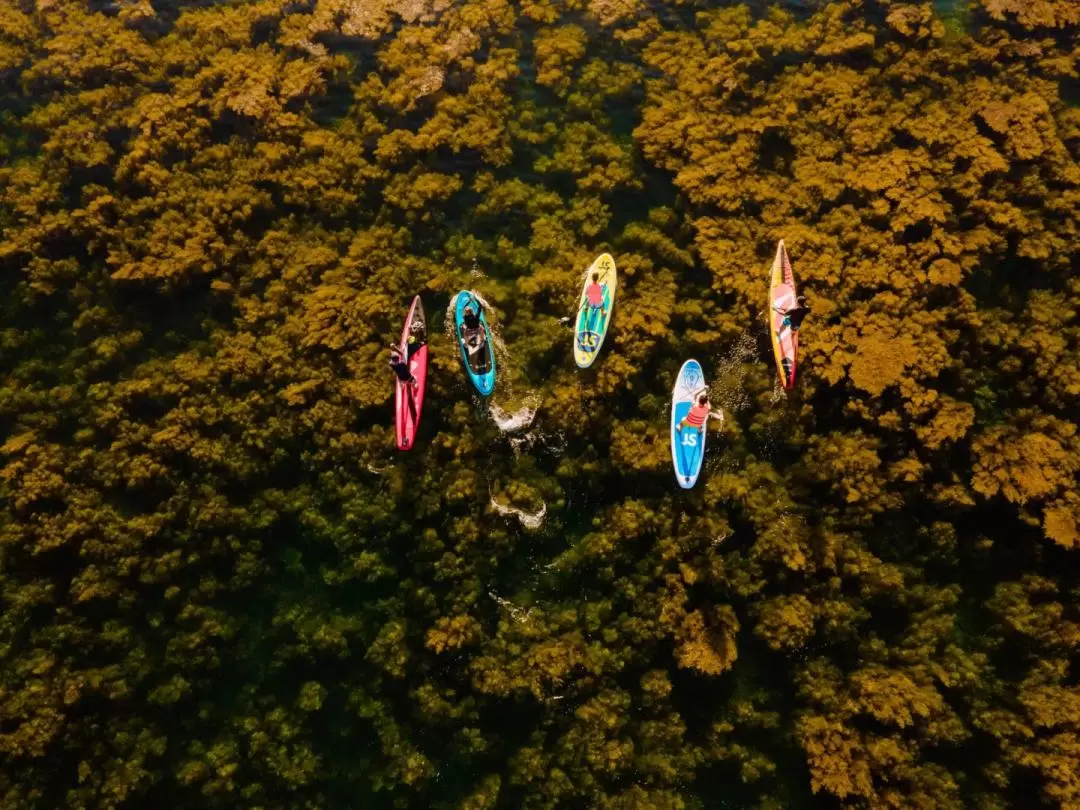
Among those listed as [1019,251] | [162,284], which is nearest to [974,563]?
[1019,251]

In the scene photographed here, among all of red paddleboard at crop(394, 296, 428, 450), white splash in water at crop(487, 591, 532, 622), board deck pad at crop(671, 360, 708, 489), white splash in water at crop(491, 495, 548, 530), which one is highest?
red paddleboard at crop(394, 296, 428, 450)

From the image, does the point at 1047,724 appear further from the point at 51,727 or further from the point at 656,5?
the point at 656,5

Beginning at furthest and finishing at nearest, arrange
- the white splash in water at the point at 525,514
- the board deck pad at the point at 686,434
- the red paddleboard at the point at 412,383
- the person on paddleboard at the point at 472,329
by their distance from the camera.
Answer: the person on paddleboard at the point at 472,329 < the red paddleboard at the point at 412,383 < the board deck pad at the point at 686,434 < the white splash in water at the point at 525,514

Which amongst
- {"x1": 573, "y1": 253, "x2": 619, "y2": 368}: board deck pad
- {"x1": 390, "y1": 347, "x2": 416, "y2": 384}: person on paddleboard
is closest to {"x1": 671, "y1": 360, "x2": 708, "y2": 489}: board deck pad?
{"x1": 573, "y1": 253, "x2": 619, "y2": 368}: board deck pad

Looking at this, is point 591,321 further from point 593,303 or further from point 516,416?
point 516,416

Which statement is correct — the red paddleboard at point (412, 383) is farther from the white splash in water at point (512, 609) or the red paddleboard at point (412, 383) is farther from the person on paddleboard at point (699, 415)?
the person on paddleboard at point (699, 415)

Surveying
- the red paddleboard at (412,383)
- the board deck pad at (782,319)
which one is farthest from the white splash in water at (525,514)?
the board deck pad at (782,319)

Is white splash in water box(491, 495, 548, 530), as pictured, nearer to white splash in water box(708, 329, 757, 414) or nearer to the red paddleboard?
the red paddleboard
